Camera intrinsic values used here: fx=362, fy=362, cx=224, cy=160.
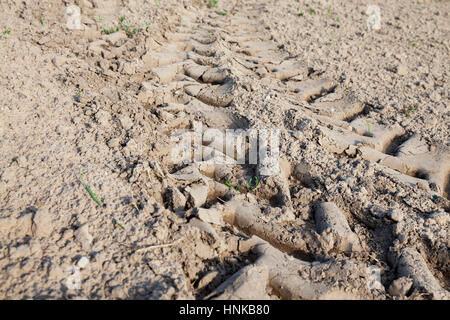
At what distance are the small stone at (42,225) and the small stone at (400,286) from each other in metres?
1.83

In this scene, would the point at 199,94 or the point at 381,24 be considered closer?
the point at 199,94

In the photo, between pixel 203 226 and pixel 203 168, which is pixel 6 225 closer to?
pixel 203 226

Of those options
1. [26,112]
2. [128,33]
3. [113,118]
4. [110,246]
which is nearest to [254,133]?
[113,118]

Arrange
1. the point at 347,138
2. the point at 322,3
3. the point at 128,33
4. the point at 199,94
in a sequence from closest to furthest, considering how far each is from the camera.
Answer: the point at 347,138
the point at 199,94
the point at 128,33
the point at 322,3

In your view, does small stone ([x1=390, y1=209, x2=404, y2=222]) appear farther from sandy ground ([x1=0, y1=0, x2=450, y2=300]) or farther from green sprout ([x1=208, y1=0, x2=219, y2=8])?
green sprout ([x1=208, y1=0, x2=219, y2=8])

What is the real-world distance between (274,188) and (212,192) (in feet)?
1.40

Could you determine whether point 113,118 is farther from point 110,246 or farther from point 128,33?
point 128,33

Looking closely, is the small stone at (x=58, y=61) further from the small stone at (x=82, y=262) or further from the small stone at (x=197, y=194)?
the small stone at (x=82, y=262)

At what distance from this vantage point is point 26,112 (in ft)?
8.30

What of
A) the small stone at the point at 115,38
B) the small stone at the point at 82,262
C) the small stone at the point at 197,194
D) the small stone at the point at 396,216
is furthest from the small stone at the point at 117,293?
the small stone at the point at 115,38

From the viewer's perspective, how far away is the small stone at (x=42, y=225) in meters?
1.83
